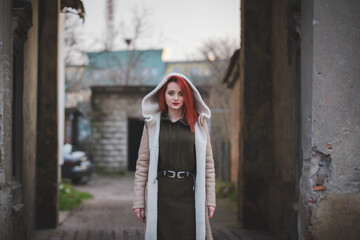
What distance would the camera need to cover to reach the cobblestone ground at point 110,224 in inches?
240

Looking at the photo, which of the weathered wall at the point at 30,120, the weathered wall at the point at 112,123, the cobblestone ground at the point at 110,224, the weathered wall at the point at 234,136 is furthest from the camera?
the weathered wall at the point at 112,123

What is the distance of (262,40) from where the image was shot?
6590 mm

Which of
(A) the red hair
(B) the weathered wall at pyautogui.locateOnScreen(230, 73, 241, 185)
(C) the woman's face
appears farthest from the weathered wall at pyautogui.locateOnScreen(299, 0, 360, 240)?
(B) the weathered wall at pyautogui.locateOnScreen(230, 73, 241, 185)

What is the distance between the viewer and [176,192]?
3.35m

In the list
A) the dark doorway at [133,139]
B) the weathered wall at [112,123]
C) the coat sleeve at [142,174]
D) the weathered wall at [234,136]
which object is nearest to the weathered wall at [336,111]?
the coat sleeve at [142,174]

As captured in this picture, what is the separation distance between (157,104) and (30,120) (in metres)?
3.01

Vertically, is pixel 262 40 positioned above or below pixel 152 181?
above

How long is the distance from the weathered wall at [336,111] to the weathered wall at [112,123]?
15.5 metres

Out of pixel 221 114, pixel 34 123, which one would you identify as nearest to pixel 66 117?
pixel 221 114

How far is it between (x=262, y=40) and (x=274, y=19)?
39 cm

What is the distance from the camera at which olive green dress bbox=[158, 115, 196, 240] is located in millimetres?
3338

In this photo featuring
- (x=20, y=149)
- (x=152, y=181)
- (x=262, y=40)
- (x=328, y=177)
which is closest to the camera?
(x=152, y=181)

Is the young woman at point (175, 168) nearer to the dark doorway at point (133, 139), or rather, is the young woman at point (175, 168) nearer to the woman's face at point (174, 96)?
the woman's face at point (174, 96)

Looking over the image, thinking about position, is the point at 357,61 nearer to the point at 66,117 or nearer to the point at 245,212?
the point at 245,212
